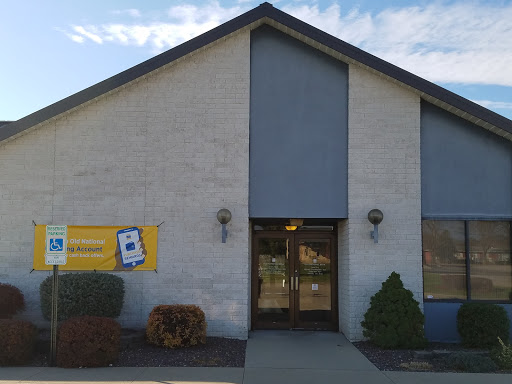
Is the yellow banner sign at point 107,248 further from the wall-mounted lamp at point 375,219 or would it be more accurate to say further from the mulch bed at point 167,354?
the wall-mounted lamp at point 375,219

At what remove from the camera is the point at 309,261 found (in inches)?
491

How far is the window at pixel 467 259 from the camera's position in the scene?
36.8ft

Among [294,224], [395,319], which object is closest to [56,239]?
[294,224]

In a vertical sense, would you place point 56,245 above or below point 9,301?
above

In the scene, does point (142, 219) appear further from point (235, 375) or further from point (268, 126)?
point (235, 375)

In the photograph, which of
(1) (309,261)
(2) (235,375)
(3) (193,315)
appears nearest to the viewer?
(2) (235,375)

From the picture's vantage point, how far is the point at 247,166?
11.2 metres

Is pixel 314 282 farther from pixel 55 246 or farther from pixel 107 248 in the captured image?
pixel 55 246

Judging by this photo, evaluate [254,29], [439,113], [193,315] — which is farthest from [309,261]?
[254,29]

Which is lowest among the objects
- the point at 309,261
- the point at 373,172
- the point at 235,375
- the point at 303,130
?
the point at 235,375

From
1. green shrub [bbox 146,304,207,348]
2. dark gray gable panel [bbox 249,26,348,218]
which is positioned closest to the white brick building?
dark gray gable panel [bbox 249,26,348,218]

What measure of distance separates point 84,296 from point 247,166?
4264 mm

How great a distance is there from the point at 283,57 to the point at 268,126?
1.62 m

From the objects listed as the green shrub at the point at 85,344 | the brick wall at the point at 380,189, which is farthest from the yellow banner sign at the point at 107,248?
the brick wall at the point at 380,189
